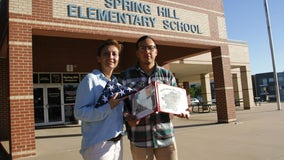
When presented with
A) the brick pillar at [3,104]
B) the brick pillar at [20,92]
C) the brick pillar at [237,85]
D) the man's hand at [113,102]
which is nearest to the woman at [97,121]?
the man's hand at [113,102]

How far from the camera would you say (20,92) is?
6.69 m

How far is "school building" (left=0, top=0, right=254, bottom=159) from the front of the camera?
6.75 m

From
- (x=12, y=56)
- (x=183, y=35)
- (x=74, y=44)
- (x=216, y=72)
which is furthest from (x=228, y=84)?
(x=12, y=56)

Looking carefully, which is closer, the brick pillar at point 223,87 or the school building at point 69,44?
the school building at point 69,44

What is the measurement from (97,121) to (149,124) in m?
0.72

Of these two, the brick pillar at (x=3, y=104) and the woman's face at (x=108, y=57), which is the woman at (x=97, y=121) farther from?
the brick pillar at (x=3, y=104)

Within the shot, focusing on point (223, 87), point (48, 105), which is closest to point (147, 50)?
point (223, 87)

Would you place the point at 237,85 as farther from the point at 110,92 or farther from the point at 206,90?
the point at 110,92

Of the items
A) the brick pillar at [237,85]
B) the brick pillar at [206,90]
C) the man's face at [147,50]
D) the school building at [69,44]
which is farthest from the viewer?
the brick pillar at [206,90]

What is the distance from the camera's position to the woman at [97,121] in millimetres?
2189

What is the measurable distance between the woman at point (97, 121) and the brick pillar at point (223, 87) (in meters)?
9.79

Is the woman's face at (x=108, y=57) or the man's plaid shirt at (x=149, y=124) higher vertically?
the woman's face at (x=108, y=57)

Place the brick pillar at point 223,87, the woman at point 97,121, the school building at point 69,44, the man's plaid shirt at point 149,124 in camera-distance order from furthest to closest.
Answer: the brick pillar at point 223,87
the school building at point 69,44
the man's plaid shirt at point 149,124
the woman at point 97,121

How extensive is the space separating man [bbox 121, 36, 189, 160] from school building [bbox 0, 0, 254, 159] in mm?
4804
